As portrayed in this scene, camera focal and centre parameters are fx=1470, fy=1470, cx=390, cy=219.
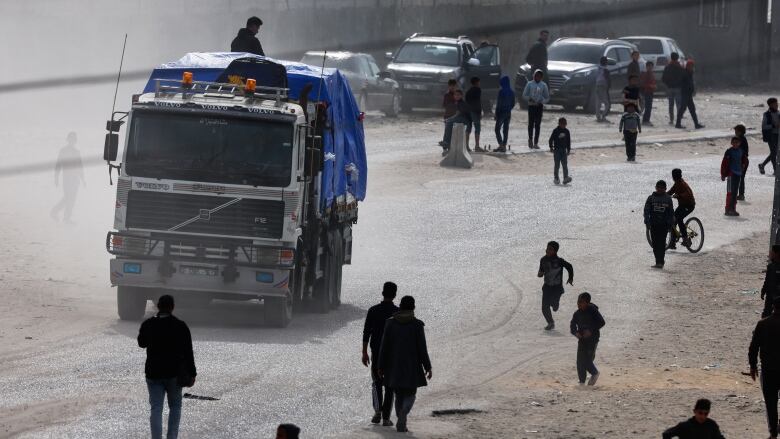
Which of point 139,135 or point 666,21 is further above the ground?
point 666,21

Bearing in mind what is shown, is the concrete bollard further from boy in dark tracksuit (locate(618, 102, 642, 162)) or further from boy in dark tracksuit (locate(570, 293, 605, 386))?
boy in dark tracksuit (locate(570, 293, 605, 386))

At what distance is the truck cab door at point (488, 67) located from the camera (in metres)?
41.3

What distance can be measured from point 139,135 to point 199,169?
0.81 m

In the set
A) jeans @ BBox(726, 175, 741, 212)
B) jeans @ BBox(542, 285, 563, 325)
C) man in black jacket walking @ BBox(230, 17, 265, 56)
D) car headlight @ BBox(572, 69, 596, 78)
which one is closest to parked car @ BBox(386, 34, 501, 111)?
car headlight @ BBox(572, 69, 596, 78)

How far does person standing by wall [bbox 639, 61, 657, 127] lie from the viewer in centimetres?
4081

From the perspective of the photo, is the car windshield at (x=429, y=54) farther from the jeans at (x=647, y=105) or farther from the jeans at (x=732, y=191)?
the jeans at (x=732, y=191)

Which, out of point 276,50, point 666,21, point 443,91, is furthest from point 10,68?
point 666,21

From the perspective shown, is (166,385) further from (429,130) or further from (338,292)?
(429,130)

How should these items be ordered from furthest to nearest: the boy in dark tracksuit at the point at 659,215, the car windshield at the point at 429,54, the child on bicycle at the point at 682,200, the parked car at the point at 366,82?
the car windshield at the point at 429,54 < the parked car at the point at 366,82 < the child on bicycle at the point at 682,200 < the boy in dark tracksuit at the point at 659,215

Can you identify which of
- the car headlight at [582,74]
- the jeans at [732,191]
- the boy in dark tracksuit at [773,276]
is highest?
the car headlight at [582,74]

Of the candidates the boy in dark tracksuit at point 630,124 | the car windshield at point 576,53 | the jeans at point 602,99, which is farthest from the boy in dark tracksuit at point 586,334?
the car windshield at point 576,53

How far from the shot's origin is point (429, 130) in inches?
1539

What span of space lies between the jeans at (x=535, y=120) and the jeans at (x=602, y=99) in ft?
18.8

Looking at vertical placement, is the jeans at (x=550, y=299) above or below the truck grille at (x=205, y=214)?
below
